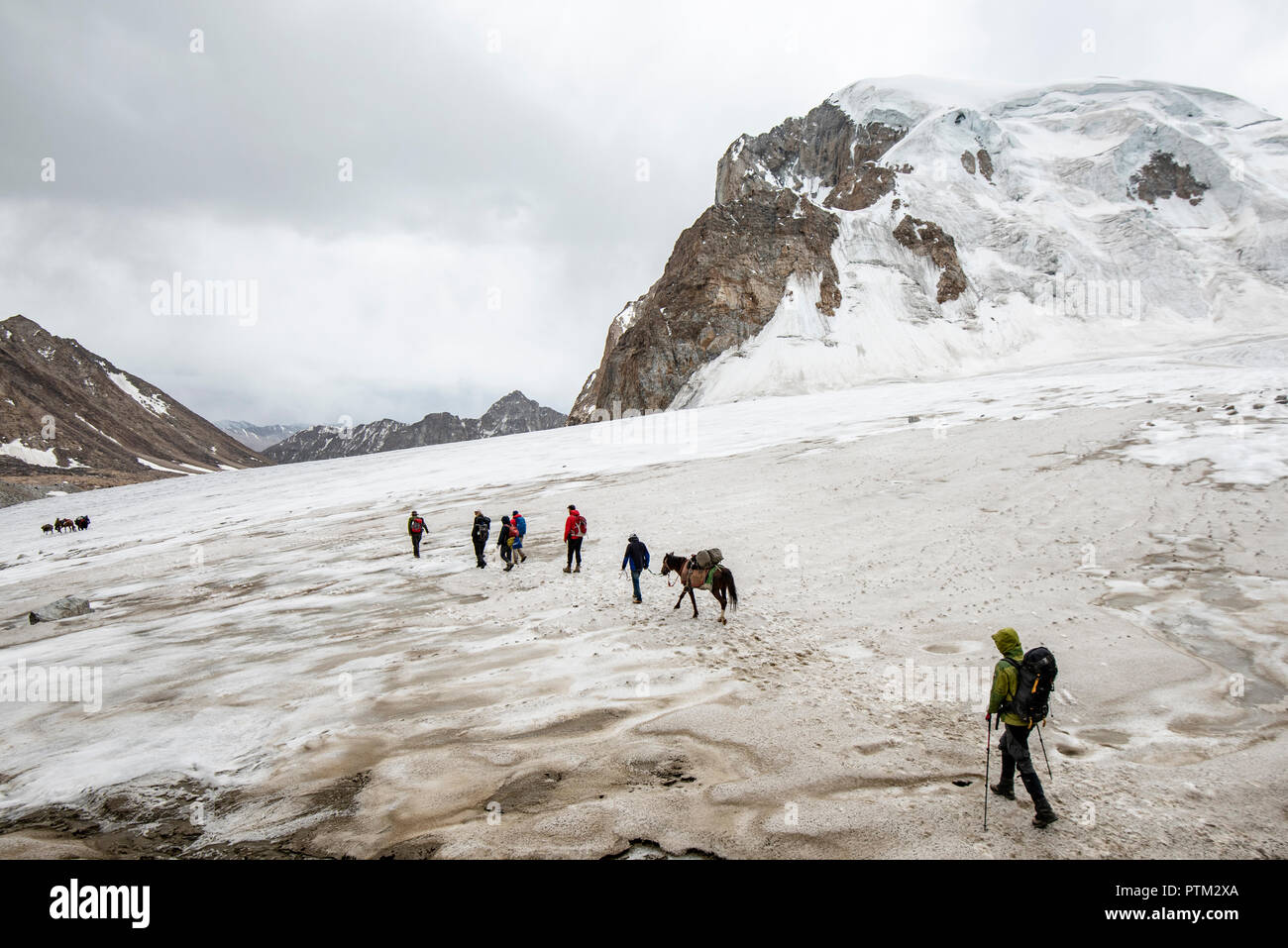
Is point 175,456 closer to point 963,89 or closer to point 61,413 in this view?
point 61,413

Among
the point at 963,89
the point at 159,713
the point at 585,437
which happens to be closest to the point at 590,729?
the point at 159,713

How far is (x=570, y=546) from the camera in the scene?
14469 mm

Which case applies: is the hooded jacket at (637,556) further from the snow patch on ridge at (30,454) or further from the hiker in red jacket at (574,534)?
the snow patch on ridge at (30,454)

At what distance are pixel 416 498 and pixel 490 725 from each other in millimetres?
24408

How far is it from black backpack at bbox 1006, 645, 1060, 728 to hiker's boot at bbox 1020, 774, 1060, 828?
45cm

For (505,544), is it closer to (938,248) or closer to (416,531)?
(416,531)

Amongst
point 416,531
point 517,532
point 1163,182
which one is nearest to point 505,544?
point 517,532

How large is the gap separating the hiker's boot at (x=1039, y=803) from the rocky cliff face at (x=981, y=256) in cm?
6991

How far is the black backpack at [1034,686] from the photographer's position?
525cm

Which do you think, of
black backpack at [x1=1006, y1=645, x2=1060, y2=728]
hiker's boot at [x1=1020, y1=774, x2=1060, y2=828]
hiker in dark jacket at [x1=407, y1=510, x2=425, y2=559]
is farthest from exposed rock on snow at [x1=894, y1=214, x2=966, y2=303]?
hiker's boot at [x1=1020, y1=774, x2=1060, y2=828]

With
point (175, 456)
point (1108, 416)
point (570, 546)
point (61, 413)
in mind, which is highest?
point (61, 413)

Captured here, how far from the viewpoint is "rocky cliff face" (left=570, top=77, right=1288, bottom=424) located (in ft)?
253
